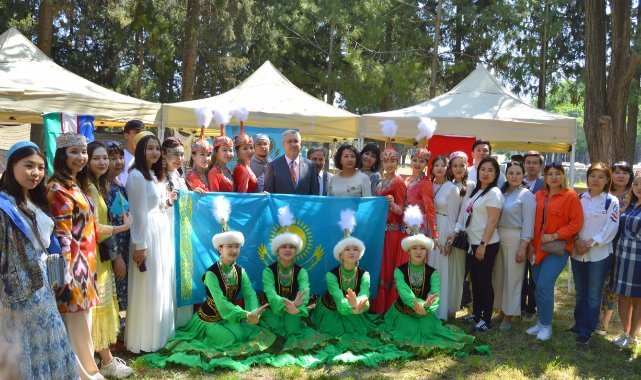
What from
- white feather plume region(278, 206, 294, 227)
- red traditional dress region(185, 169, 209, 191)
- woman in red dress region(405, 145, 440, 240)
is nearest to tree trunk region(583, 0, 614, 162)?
woman in red dress region(405, 145, 440, 240)

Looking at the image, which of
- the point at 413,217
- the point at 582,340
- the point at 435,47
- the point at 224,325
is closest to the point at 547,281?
the point at 582,340

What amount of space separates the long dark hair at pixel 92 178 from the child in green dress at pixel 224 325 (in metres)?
0.99

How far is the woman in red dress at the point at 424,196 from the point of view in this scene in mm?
4938

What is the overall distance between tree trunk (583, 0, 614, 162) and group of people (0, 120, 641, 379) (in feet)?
8.65

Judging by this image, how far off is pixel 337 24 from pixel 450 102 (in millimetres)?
11856

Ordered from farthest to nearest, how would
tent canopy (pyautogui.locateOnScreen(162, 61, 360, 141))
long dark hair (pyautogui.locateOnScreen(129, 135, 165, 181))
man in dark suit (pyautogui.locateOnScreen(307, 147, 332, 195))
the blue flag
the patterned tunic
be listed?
tent canopy (pyautogui.locateOnScreen(162, 61, 360, 141)), man in dark suit (pyautogui.locateOnScreen(307, 147, 332, 195)), the blue flag, long dark hair (pyautogui.locateOnScreen(129, 135, 165, 181)), the patterned tunic

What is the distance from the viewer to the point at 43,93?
6.74 metres

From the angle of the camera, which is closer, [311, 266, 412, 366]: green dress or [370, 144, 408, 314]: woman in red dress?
[311, 266, 412, 366]: green dress

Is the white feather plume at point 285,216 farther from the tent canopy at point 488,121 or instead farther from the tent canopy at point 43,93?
the tent canopy at point 43,93

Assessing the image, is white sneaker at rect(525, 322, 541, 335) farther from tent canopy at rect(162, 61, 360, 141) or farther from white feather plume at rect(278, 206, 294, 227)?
tent canopy at rect(162, 61, 360, 141)

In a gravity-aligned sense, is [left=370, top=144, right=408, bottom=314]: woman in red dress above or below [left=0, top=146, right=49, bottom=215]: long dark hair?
below

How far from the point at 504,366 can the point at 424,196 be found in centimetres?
163

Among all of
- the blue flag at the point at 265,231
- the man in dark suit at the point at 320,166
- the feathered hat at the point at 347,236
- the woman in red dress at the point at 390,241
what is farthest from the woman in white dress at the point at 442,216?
the man in dark suit at the point at 320,166

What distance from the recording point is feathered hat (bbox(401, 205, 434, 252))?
463cm
